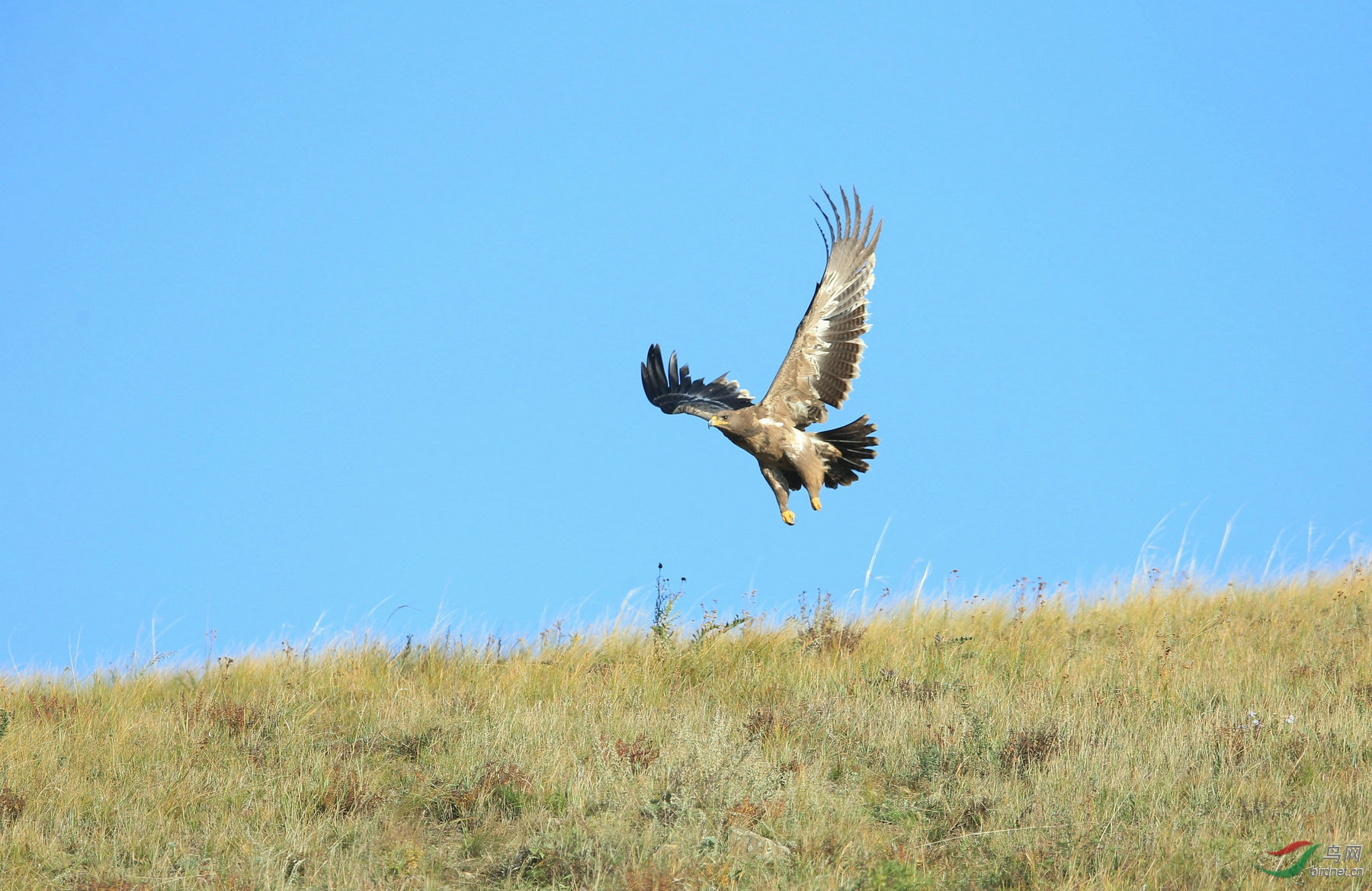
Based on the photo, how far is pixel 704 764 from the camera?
5.61 metres

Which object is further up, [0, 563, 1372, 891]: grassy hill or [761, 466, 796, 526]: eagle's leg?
[761, 466, 796, 526]: eagle's leg

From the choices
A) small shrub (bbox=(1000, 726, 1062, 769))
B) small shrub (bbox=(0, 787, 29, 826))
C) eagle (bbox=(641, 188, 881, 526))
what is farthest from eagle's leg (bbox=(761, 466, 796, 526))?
small shrub (bbox=(0, 787, 29, 826))

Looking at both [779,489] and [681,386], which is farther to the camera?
[681,386]

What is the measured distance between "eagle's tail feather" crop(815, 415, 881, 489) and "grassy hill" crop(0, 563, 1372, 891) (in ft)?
4.87

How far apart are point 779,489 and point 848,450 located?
702mm

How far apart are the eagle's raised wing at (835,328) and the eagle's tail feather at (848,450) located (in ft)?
0.82

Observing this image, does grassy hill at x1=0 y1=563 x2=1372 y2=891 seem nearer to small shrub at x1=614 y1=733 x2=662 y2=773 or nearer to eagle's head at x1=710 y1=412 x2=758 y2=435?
small shrub at x1=614 y1=733 x2=662 y2=773

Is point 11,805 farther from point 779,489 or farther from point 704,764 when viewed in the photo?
point 779,489

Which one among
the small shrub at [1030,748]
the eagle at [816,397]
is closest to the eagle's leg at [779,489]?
the eagle at [816,397]

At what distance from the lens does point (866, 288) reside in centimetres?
941

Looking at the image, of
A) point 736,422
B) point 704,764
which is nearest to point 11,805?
point 704,764

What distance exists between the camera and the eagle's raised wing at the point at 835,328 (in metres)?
9.38

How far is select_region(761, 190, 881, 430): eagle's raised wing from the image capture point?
938 centimetres

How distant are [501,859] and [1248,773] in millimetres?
3812
